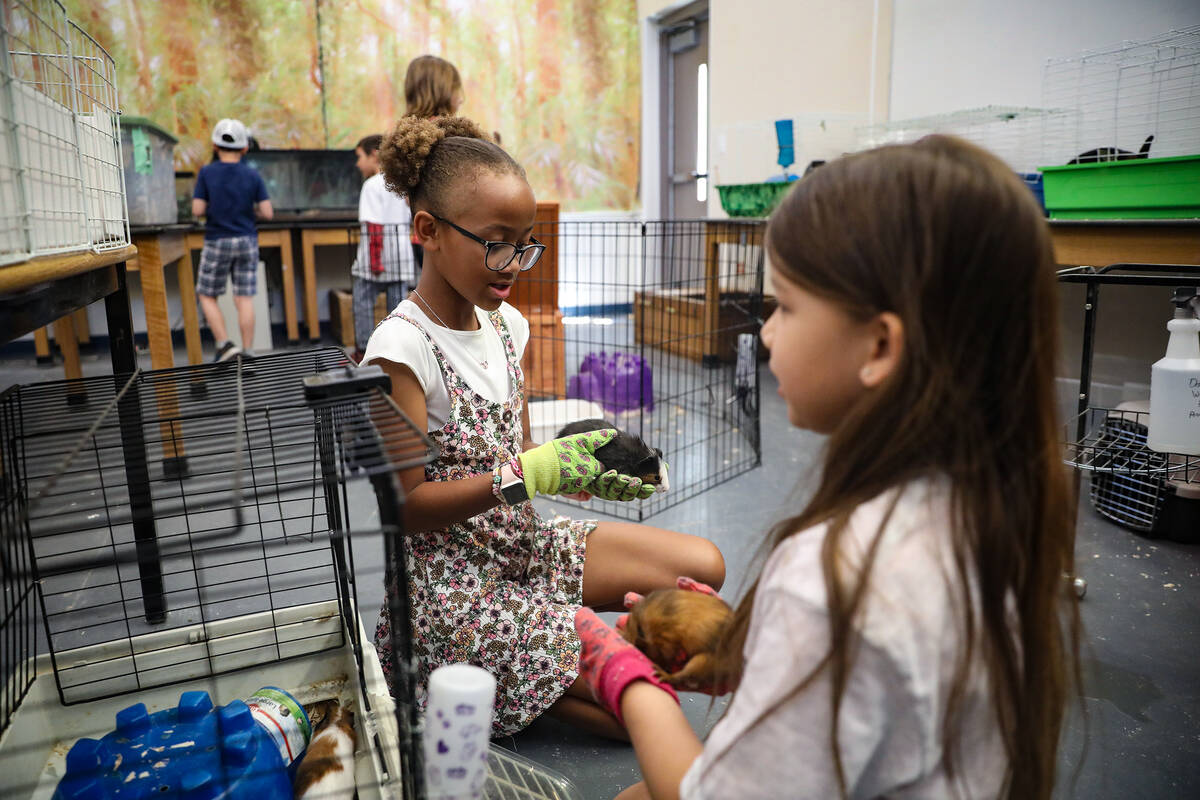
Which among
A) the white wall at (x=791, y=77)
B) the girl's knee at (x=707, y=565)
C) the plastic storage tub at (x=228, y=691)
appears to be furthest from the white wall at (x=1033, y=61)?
the plastic storage tub at (x=228, y=691)

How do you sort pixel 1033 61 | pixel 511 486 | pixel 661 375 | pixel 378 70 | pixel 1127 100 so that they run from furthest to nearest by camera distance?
pixel 378 70 < pixel 661 375 < pixel 1033 61 < pixel 1127 100 < pixel 511 486

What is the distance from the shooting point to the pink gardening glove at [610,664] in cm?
72

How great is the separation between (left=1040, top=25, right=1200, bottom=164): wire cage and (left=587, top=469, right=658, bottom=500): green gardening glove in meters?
1.94

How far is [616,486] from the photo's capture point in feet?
3.86

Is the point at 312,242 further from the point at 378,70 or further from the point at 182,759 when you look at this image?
the point at 182,759

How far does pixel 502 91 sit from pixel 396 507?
596 cm

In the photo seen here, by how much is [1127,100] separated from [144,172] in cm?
343

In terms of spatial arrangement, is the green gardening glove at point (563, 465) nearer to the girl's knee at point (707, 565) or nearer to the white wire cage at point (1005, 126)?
Answer: the girl's knee at point (707, 565)

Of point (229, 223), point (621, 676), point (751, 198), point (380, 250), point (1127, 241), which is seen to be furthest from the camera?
point (229, 223)

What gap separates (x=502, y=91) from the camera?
19.6ft

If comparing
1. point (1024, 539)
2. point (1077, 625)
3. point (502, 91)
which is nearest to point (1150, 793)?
point (1077, 625)

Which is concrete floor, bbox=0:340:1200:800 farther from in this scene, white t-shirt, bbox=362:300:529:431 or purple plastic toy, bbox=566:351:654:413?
purple plastic toy, bbox=566:351:654:413

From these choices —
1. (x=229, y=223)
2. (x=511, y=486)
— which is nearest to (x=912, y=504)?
(x=511, y=486)

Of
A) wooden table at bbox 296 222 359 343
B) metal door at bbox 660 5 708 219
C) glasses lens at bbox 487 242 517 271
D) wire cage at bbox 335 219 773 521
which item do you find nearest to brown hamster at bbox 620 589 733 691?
glasses lens at bbox 487 242 517 271
